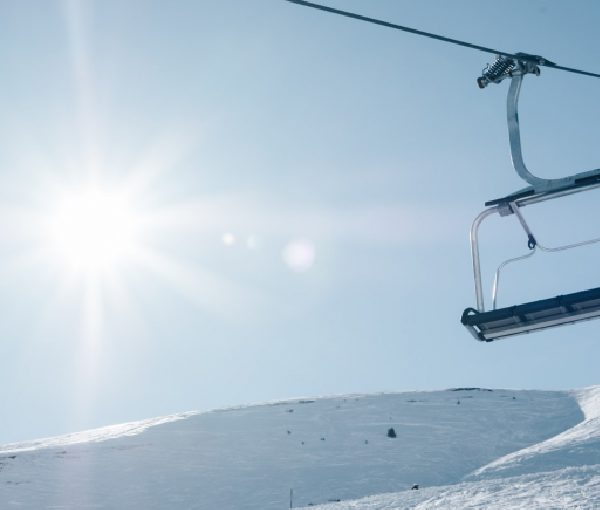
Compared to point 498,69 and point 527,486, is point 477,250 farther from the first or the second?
point 527,486

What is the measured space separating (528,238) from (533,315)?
3.27 ft

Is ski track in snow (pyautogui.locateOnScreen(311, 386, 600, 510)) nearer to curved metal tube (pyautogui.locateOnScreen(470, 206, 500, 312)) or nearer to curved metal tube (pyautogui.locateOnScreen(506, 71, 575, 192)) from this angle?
curved metal tube (pyautogui.locateOnScreen(470, 206, 500, 312))

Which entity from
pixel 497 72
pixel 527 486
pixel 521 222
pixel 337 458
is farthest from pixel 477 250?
pixel 337 458

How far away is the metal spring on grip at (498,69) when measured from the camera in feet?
19.9

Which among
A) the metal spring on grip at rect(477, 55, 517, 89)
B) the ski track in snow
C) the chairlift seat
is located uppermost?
the metal spring on grip at rect(477, 55, 517, 89)

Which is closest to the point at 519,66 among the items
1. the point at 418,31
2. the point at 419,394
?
the point at 418,31

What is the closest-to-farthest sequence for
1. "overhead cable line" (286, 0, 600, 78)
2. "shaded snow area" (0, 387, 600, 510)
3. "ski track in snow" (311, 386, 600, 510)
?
"overhead cable line" (286, 0, 600, 78), "ski track in snow" (311, 386, 600, 510), "shaded snow area" (0, 387, 600, 510)

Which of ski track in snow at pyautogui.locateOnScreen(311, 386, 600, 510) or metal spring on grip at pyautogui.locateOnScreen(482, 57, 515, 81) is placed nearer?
metal spring on grip at pyautogui.locateOnScreen(482, 57, 515, 81)

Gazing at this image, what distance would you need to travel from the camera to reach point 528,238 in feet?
21.5

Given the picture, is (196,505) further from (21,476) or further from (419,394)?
(419,394)

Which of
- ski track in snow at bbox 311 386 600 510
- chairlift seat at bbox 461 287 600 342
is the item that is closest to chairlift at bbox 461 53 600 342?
chairlift seat at bbox 461 287 600 342

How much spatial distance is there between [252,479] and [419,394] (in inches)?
625

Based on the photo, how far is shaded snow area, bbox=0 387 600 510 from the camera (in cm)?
1571

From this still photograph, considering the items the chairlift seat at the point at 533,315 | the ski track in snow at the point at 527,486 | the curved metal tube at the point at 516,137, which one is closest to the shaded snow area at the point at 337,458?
the ski track in snow at the point at 527,486
